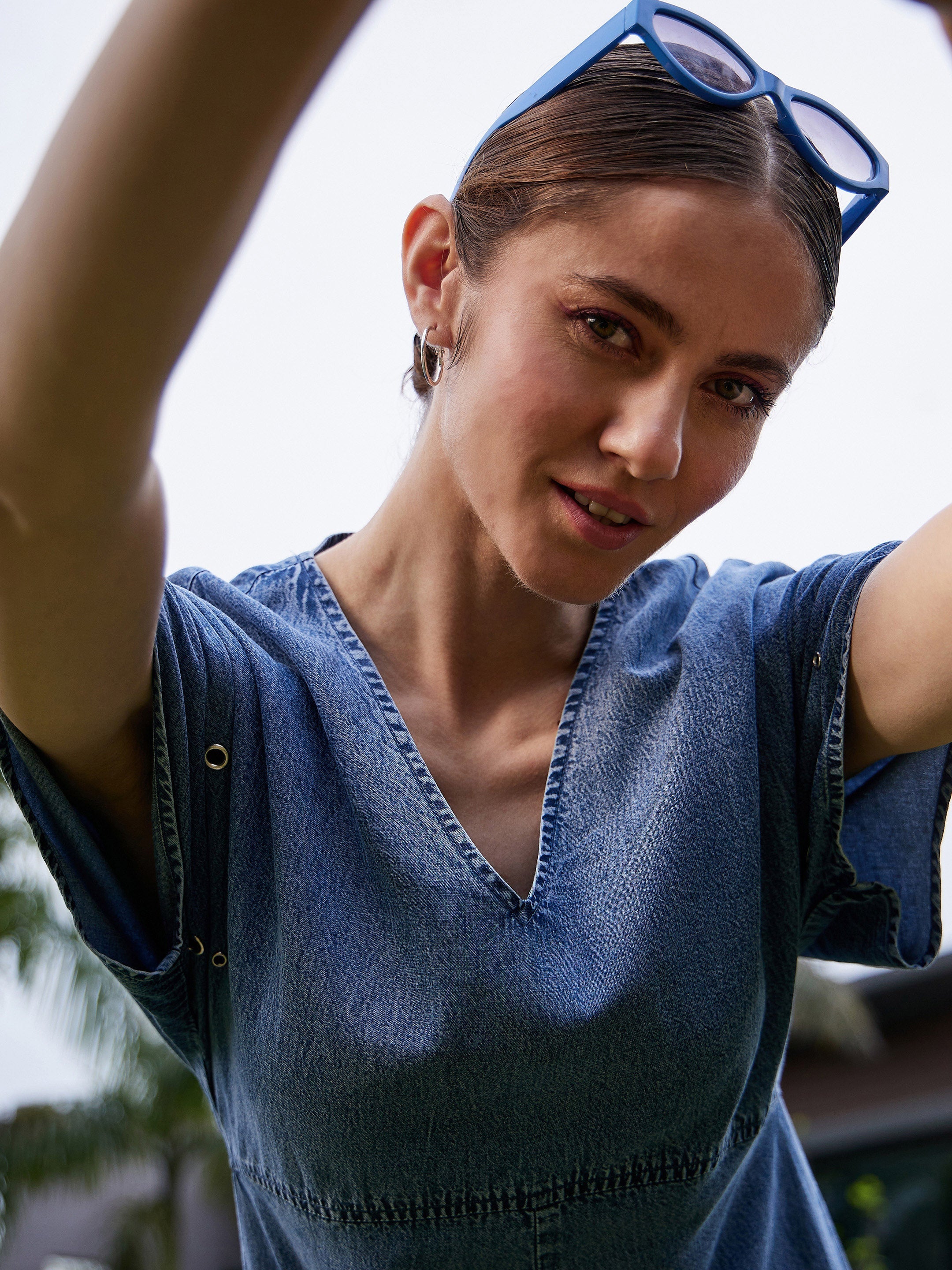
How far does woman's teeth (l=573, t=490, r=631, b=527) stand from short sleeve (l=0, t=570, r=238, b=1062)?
Result: 0.38 metres

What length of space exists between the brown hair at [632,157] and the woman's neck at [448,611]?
0.70 ft

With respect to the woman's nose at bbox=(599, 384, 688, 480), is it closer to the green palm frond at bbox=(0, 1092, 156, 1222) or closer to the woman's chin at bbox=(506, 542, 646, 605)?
the woman's chin at bbox=(506, 542, 646, 605)

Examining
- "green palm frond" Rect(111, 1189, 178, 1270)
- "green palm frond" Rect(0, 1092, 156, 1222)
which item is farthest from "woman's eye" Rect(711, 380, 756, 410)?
"green palm frond" Rect(111, 1189, 178, 1270)

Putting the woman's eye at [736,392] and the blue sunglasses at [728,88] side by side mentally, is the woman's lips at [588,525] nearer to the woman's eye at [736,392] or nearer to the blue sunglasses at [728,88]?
the woman's eye at [736,392]

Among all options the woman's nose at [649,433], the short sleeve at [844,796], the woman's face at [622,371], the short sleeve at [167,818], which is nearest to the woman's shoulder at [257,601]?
the short sleeve at [167,818]

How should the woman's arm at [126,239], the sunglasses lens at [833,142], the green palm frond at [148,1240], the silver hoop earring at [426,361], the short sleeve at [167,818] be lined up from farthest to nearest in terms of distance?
the green palm frond at [148,1240]
the silver hoop earring at [426,361]
the sunglasses lens at [833,142]
the short sleeve at [167,818]
the woman's arm at [126,239]

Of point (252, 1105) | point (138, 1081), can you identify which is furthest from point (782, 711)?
point (138, 1081)

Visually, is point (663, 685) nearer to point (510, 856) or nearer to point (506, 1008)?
point (510, 856)

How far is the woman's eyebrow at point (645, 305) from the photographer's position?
106 centimetres

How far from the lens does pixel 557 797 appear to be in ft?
4.02

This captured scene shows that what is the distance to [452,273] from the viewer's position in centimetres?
129

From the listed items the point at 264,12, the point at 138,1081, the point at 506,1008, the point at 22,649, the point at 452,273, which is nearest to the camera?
the point at 264,12

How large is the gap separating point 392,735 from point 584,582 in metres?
0.26

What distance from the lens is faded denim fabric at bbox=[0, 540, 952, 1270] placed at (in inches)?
41.8
